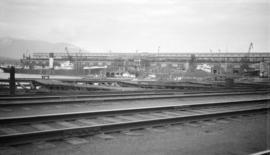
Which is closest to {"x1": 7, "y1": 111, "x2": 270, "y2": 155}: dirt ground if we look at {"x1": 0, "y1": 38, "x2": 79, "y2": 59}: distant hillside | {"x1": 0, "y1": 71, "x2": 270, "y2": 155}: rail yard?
{"x1": 0, "y1": 71, "x2": 270, "y2": 155}: rail yard

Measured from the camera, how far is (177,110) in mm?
11039

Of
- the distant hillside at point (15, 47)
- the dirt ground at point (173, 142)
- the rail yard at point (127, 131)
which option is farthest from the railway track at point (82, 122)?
the distant hillside at point (15, 47)

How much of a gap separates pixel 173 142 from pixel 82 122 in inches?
120

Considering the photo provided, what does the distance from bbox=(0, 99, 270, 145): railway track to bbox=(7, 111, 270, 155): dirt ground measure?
0.27 m

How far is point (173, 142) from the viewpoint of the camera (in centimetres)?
631

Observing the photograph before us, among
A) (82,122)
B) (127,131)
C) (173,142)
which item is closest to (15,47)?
(82,122)

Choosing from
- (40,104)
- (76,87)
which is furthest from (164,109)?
(76,87)

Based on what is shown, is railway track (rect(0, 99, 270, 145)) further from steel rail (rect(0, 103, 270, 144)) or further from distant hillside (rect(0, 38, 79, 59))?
distant hillside (rect(0, 38, 79, 59))

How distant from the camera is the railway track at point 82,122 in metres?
5.78

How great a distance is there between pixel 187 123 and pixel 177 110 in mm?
2473

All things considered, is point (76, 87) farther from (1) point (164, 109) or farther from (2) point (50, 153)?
(2) point (50, 153)

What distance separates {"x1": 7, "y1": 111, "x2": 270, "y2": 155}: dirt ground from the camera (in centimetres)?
533

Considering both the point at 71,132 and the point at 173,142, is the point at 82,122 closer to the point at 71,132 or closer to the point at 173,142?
the point at 71,132

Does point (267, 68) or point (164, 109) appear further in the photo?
point (267, 68)
